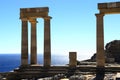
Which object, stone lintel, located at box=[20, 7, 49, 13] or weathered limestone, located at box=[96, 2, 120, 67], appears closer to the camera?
weathered limestone, located at box=[96, 2, 120, 67]

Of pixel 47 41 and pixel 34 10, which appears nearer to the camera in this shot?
pixel 47 41

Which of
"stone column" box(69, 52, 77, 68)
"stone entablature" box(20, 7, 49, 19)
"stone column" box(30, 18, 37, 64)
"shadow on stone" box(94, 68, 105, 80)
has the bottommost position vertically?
"shadow on stone" box(94, 68, 105, 80)

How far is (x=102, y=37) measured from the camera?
42688 millimetres

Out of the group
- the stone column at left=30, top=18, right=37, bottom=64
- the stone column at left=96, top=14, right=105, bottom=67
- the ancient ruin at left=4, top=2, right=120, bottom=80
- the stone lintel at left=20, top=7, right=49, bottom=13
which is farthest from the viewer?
the stone column at left=30, top=18, right=37, bottom=64

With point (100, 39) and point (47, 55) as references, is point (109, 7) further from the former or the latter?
point (47, 55)

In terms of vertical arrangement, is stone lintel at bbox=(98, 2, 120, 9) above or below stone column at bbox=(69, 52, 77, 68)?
above

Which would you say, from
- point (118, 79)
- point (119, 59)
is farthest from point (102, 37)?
point (119, 59)

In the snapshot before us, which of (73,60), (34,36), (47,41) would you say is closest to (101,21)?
(73,60)

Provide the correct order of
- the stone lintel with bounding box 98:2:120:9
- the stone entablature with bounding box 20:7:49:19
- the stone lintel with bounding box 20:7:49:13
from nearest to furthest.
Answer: the stone lintel with bounding box 98:2:120:9, the stone lintel with bounding box 20:7:49:13, the stone entablature with bounding box 20:7:49:19

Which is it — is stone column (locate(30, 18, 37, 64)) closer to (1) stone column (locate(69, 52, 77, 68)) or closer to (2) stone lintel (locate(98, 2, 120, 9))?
(1) stone column (locate(69, 52, 77, 68))

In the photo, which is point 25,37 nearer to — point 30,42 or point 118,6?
point 30,42

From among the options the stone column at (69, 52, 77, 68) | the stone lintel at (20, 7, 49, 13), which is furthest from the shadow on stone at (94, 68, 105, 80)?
the stone lintel at (20, 7, 49, 13)

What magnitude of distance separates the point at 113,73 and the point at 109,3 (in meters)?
9.22

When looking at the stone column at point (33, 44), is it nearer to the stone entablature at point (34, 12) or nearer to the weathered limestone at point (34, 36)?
the weathered limestone at point (34, 36)
